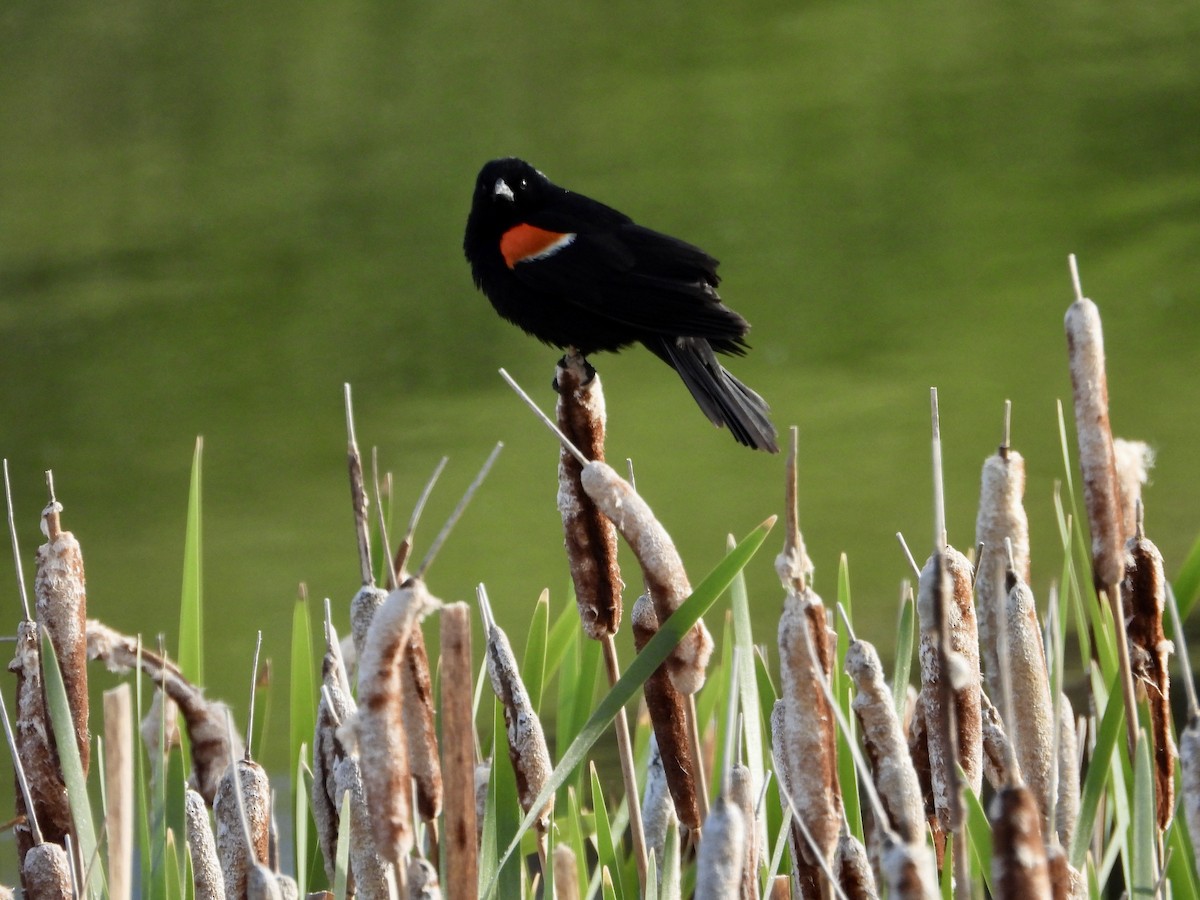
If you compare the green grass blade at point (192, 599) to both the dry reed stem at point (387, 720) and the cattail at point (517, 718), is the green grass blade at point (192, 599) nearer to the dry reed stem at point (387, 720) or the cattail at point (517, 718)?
the cattail at point (517, 718)

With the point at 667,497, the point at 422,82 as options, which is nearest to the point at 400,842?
the point at 667,497

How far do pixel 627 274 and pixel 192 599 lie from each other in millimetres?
589

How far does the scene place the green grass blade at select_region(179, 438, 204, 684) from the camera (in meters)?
0.99

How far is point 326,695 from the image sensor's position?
2.58 ft

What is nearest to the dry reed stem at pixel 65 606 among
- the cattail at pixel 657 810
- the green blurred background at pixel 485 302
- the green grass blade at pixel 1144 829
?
the cattail at pixel 657 810

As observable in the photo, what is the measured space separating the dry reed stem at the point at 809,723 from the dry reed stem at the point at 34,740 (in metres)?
0.45

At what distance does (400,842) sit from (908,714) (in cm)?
75

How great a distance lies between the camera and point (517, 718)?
0.83 m

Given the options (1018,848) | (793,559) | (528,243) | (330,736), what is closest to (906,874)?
(1018,848)

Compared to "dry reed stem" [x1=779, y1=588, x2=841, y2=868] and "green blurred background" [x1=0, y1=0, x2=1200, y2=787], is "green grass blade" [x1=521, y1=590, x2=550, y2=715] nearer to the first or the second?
"dry reed stem" [x1=779, y1=588, x2=841, y2=868]

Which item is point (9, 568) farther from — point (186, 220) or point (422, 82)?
point (422, 82)

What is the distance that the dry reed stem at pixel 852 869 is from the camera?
2.22ft

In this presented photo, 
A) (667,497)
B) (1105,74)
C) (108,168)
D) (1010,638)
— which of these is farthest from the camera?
(1105,74)

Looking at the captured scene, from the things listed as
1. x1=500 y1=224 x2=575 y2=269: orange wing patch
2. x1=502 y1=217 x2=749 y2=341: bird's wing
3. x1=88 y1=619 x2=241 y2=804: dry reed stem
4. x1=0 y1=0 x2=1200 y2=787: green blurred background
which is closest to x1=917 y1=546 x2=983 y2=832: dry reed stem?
x1=88 y1=619 x2=241 y2=804: dry reed stem
